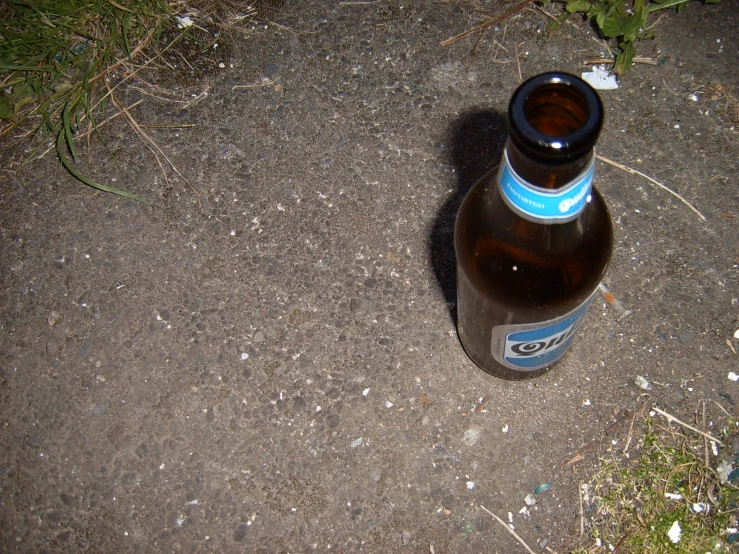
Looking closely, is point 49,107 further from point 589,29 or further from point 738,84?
point 738,84

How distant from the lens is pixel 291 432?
5.16 ft

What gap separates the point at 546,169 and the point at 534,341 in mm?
483

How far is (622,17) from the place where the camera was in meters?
1.99

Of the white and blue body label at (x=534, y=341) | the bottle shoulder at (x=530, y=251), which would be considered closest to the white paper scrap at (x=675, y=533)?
the white and blue body label at (x=534, y=341)

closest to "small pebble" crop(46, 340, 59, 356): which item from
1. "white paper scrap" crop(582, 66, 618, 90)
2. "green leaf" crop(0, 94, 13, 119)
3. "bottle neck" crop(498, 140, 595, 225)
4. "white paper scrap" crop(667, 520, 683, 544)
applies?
"green leaf" crop(0, 94, 13, 119)

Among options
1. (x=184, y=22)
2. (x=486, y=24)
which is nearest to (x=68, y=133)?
(x=184, y=22)

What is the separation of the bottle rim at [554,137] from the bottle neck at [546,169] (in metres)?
0.01

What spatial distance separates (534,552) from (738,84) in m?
1.49

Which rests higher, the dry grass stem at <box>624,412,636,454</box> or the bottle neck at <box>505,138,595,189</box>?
the bottle neck at <box>505,138,595,189</box>

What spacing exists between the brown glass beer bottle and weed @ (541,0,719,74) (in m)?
1.07

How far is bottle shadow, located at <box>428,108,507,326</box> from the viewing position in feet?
5.60

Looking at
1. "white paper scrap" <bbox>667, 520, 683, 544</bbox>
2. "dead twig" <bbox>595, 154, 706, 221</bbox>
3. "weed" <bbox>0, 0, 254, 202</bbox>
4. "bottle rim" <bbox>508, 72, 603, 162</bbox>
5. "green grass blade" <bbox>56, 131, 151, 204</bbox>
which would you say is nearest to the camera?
"bottle rim" <bbox>508, 72, 603, 162</bbox>

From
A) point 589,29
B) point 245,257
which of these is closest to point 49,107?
point 245,257

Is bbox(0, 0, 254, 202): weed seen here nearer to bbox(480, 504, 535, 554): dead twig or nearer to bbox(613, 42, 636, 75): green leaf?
bbox(613, 42, 636, 75): green leaf
